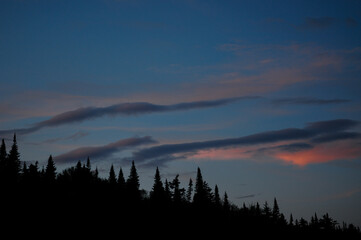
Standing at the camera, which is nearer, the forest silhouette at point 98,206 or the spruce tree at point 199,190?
the forest silhouette at point 98,206

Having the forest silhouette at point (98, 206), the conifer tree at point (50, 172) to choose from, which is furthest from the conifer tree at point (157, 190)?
the conifer tree at point (50, 172)

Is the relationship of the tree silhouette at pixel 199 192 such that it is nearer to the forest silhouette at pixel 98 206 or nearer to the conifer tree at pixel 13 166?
the forest silhouette at pixel 98 206

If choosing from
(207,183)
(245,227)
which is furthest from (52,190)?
(245,227)

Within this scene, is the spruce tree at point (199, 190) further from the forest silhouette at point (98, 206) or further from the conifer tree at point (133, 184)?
the conifer tree at point (133, 184)

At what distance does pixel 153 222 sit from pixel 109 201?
1368 cm

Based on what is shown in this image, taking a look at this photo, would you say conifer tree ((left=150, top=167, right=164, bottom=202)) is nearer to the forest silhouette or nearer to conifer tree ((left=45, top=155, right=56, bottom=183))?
the forest silhouette

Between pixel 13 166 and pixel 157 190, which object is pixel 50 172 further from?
pixel 157 190

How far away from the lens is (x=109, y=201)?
366ft

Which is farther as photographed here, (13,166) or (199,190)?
(199,190)

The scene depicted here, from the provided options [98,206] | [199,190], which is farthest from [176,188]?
[98,206]

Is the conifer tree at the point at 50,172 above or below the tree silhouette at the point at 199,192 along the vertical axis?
above

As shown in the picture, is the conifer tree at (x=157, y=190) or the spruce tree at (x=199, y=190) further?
the spruce tree at (x=199, y=190)

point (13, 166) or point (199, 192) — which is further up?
point (13, 166)

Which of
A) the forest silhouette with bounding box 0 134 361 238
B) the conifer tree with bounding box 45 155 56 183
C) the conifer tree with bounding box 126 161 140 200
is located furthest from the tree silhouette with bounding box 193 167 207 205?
the conifer tree with bounding box 45 155 56 183
